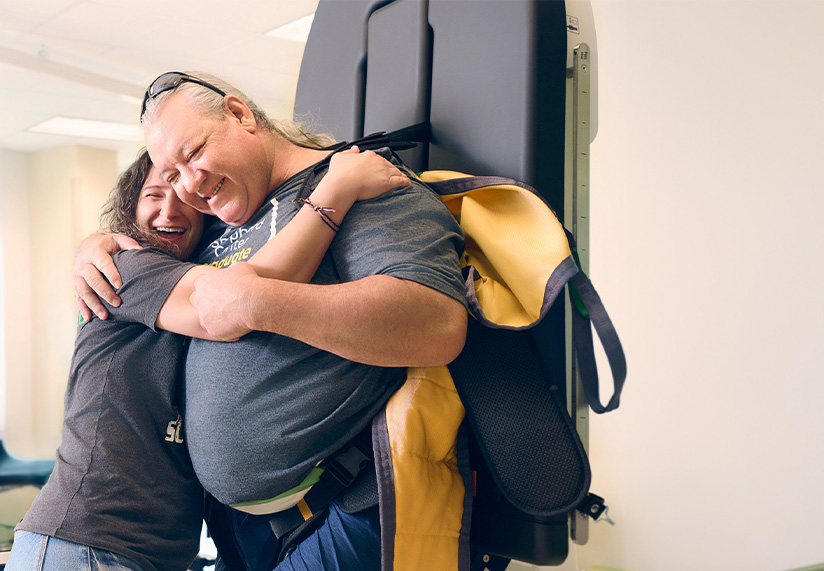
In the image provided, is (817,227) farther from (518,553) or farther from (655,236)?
(518,553)

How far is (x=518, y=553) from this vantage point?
1.17m

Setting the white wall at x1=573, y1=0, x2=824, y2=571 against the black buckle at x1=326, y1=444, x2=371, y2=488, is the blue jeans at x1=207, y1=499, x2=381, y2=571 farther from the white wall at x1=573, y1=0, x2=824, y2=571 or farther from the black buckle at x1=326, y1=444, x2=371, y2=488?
the white wall at x1=573, y1=0, x2=824, y2=571

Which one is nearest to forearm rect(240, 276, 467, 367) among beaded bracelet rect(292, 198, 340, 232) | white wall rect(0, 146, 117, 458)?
beaded bracelet rect(292, 198, 340, 232)

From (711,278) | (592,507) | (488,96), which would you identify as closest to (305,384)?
(592,507)

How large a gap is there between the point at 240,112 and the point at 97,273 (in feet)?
1.29

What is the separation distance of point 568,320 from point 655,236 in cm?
164

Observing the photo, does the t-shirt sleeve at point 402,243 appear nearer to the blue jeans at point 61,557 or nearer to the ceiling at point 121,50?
the blue jeans at point 61,557

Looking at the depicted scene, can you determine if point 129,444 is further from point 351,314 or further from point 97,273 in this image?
point 351,314

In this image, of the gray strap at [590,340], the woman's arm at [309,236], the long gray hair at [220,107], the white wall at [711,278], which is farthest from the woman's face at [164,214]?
the white wall at [711,278]

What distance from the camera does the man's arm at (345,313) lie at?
3.05 ft

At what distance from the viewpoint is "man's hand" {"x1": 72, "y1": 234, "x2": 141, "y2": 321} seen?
116 centimetres

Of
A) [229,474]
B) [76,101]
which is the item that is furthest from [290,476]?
[76,101]

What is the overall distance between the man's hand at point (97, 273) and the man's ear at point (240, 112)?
0.98 feet

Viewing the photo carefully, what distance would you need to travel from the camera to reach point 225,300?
963 mm
